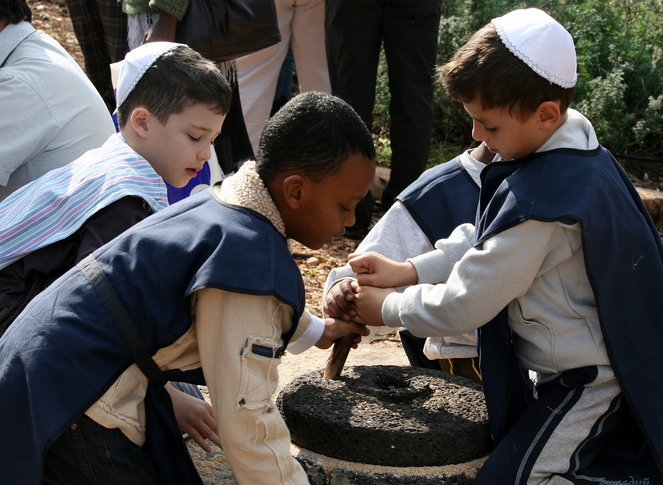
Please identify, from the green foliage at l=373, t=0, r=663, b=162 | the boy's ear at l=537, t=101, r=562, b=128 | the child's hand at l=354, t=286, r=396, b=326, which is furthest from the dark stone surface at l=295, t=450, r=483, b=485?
the green foliage at l=373, t=0, r=663, b=162

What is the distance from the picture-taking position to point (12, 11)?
12.0ft

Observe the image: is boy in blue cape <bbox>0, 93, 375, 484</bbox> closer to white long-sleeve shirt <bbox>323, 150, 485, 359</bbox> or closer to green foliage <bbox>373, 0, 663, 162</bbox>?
white long-sleeve shirt <bbox>323, 150, 485, 359</bbox>

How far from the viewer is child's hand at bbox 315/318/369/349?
2.86 m

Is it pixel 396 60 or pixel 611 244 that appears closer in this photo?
pixel 611 244

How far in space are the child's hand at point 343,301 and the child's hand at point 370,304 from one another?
3cm

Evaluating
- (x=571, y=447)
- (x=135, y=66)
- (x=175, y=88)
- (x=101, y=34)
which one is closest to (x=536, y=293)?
(x=571, y=447)

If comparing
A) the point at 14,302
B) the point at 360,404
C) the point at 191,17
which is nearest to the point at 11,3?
the point at 191,17

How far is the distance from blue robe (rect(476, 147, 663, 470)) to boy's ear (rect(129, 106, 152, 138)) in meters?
1.19

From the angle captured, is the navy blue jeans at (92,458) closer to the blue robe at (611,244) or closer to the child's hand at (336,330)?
the child's hand at (336,330)

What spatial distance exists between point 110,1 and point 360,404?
3842 mm

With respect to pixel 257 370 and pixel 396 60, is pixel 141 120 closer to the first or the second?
pixel 257 370

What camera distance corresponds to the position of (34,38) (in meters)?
3.71

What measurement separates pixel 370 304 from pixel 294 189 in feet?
2.18

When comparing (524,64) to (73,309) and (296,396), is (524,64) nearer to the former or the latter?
(296,396)
